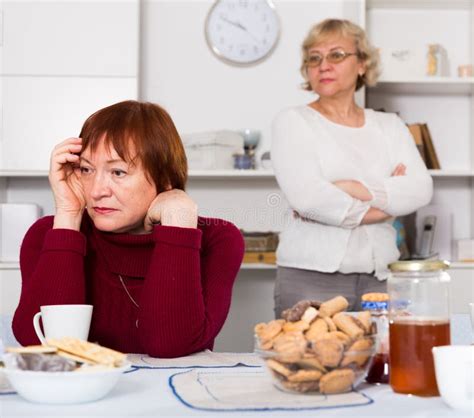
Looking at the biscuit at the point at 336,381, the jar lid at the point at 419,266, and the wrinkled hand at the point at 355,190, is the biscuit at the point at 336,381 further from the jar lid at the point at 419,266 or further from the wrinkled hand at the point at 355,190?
the wrinkled hand at the point at 355,190

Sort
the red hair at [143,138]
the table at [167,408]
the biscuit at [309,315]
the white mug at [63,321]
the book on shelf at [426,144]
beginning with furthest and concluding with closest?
1. the book on shelf at [426,144]
2. the red hair at [143,138]
3. the white mug at [63,321]
4. the biscuit at [309,315]
5. the table at [167,408]

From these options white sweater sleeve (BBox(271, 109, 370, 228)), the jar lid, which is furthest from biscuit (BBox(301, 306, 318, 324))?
white sweater sleeve (BBox(271, 109, 370, 228))

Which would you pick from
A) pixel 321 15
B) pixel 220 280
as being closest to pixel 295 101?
pixel 321 15

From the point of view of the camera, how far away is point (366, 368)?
94 cm

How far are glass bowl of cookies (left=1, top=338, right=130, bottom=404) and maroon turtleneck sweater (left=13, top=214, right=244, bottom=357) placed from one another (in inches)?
16.9

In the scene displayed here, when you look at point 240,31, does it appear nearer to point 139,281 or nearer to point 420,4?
point 420,4

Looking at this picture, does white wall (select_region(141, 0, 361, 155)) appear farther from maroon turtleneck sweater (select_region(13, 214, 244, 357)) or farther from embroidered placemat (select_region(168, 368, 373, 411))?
embroidered placemat (select_region(168, 368, 373, 411))

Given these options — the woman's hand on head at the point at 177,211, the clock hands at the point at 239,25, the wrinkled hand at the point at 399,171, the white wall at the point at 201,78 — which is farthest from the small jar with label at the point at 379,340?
the clock hands at the point at 239,25

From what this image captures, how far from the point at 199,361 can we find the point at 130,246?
363 millimetres

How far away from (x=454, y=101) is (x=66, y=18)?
1745 millimetres

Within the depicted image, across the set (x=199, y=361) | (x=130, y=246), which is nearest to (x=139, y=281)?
(x=130, y=246)

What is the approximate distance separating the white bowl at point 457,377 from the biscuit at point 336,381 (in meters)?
0.11

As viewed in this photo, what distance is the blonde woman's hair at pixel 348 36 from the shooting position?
2471 millimetres

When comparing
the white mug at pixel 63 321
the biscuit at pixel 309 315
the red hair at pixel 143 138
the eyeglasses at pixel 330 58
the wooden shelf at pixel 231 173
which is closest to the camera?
the biscuit at pixel 309 315
